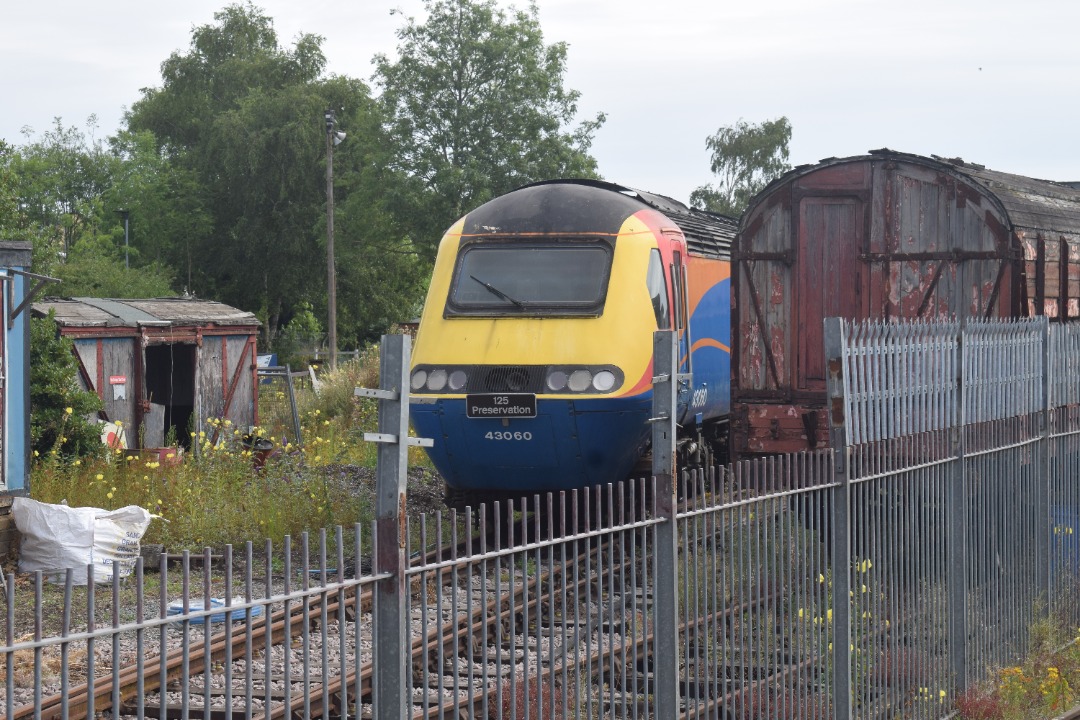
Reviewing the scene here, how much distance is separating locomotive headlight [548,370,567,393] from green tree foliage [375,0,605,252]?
37557 mm

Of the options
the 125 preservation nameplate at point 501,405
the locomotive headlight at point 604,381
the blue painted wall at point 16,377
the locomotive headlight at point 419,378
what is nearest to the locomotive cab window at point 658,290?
the locomotive headlight at point 604,381

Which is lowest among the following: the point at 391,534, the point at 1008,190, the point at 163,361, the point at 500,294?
the point at 391,534

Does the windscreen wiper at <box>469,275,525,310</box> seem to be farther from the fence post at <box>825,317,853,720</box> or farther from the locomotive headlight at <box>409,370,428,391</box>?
the fence post at <box>825,317,853,720</box>

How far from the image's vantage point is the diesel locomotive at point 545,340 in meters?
11.5

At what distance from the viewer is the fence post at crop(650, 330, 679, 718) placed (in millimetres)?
5234

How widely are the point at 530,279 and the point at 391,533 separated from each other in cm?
834

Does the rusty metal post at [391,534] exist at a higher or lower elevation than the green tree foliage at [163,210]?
lower

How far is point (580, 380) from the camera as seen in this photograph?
452 inches

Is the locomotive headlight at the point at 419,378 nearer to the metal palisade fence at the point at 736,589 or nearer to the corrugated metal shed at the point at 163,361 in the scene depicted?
the metal palisade fence at the point at 736,589

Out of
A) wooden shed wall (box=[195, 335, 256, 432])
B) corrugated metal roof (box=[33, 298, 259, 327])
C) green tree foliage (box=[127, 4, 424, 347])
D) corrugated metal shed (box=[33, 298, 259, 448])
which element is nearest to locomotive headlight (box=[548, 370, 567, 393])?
corrugated metal roof (box=[33, 298, 259, 327])

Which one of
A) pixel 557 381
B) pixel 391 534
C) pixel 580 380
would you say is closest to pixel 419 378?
pixel 557 381

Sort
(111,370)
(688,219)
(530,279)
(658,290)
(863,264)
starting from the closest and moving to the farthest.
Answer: (530,279)
(658,290)
(863,264)
(688,219)
(111,370)

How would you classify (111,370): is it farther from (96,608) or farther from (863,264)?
(96,608)

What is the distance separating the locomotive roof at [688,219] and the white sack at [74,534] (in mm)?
4943
